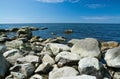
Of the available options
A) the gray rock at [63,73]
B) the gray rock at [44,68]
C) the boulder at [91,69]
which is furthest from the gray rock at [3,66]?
the boulder at [91,69]

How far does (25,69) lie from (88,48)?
3962 millimetres

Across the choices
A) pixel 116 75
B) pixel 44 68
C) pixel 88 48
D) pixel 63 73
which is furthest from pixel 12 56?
pixel 116 75

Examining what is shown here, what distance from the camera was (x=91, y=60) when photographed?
10.1m

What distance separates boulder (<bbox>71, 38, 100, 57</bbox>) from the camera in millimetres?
11961

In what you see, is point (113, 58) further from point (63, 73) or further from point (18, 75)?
point (18, 75)

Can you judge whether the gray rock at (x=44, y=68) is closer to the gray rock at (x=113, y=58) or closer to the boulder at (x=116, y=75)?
the gray rock at (x=113, y=58)

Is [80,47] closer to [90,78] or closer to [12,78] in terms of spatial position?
[12,78]

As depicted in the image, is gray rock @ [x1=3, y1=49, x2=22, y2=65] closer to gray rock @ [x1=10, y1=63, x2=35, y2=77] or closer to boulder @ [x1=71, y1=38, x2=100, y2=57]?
gray rock @ [x1=10, y1=63, x2=35, y2=77]

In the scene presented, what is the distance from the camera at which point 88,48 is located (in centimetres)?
1212

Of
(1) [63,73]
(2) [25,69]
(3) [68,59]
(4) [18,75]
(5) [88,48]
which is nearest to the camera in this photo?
(1) [63,73]

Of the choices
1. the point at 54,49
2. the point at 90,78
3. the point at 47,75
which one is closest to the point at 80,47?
the point at 54,49

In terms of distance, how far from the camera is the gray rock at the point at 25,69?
10.3 meters

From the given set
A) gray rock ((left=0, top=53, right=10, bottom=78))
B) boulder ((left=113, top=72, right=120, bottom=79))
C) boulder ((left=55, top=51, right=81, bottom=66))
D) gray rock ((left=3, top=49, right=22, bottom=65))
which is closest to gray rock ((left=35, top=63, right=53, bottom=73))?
boulder ((left=55, top=51, right=81, bottom=66))

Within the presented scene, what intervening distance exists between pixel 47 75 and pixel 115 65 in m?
3.49
